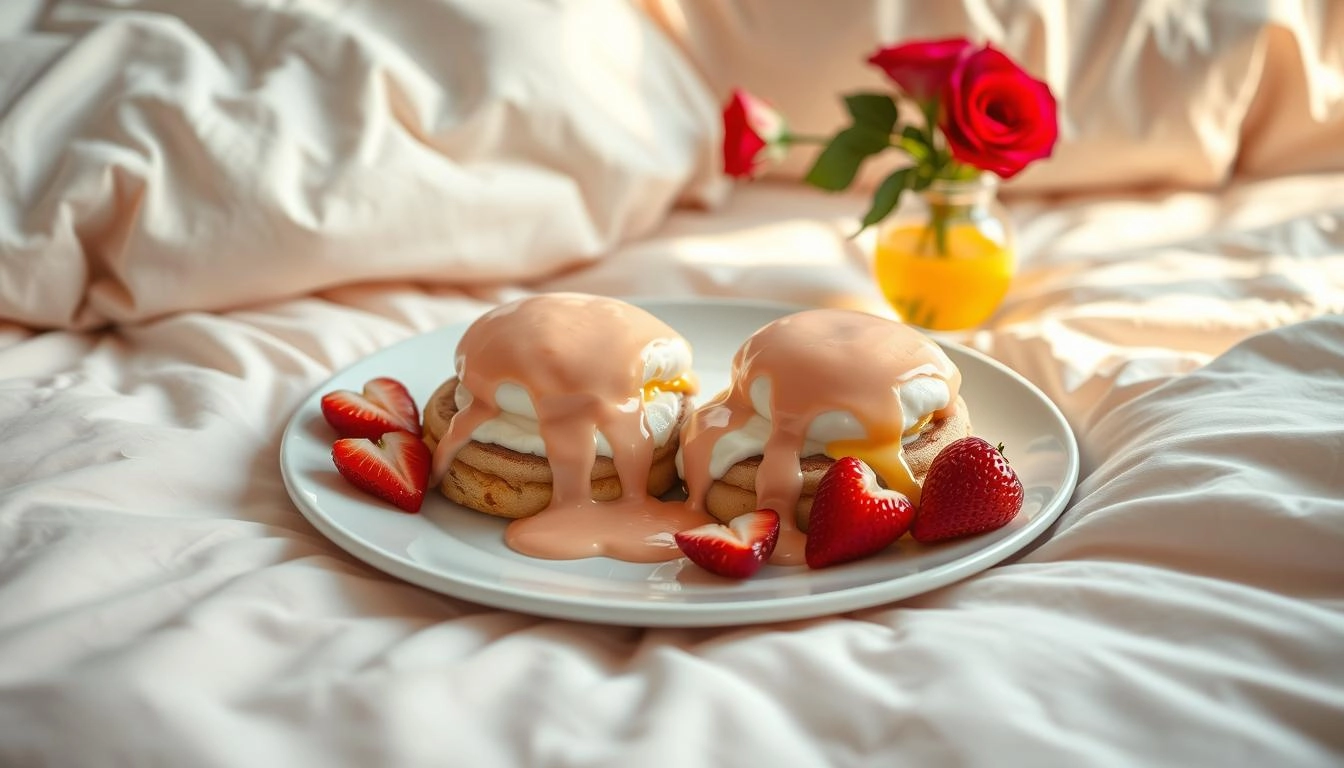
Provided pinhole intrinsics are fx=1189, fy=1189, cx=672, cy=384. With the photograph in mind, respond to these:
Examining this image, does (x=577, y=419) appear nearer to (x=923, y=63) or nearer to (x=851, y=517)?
(x=851, y=517)

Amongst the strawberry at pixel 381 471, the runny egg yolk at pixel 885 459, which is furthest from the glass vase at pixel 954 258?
the strawberry at pixel 381 471

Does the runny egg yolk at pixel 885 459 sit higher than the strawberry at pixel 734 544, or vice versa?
→ the runny egg yolk at pixel 885 459

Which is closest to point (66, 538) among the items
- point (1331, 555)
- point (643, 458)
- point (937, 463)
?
point (643, 458)

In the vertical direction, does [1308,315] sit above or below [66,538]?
above

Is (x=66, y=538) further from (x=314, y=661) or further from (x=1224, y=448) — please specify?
(x=1224, y=448)

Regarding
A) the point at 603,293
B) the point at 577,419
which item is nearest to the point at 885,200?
the point at 603,293

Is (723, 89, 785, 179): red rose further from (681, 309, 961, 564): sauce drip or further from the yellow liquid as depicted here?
(681, 309, 961, 564): sauce drip

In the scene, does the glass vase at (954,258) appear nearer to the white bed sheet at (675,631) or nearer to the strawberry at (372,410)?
the white bed sheet at (675,631)
